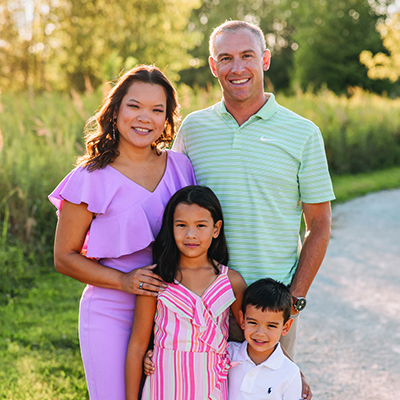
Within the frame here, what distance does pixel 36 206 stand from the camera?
5.50 meters

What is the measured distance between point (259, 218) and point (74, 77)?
61.0 feet

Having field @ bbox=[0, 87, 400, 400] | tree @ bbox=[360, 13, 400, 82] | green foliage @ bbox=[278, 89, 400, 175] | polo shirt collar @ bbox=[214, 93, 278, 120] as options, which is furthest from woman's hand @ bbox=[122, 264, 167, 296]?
tree @ bbox=[360, 13, 400, 82]

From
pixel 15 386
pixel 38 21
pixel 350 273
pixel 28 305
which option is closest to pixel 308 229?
pixel 15 386

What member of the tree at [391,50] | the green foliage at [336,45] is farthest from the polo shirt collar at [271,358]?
the green foliage at [336,45]

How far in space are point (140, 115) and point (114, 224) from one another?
0.53 m

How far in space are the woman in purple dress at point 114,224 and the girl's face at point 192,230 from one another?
15 cm

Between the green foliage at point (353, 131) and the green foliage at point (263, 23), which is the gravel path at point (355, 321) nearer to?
the green foliage at point (353, 131)

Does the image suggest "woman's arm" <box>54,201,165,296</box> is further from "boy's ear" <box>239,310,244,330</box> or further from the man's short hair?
the man's short hair

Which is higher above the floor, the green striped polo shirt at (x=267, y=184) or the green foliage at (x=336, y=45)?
the green foliage at (x=336, y=45)

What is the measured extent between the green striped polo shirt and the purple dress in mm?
421

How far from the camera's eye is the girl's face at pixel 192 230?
2146 mm

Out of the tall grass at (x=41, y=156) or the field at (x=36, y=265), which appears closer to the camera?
the field at (x=36, y=265)

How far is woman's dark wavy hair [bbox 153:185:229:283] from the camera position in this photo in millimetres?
2152

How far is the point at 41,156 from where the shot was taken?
248 inches
